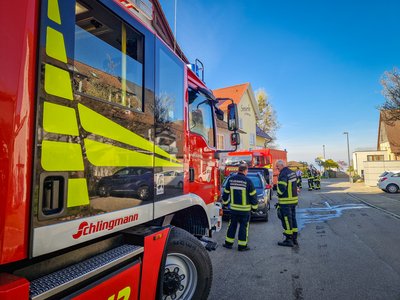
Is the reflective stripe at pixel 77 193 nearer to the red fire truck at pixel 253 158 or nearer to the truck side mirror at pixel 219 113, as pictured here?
the truck side mirror at pixel 219 113

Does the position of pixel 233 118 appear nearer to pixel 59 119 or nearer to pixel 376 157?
pixel 59 119

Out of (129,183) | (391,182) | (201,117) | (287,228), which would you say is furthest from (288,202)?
(391,182)

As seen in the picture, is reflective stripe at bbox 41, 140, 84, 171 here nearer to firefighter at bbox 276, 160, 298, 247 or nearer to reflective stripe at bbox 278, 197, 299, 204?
firefighter at bbox 276, 160, 298, 247

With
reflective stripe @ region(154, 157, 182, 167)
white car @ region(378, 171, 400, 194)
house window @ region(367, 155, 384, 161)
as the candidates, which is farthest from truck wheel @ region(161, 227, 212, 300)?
house window @ region(367, 155, 384, 161)

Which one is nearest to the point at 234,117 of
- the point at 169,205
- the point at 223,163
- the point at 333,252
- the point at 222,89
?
the point at 169,205

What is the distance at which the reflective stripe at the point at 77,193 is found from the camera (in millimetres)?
1686

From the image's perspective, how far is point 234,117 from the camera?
13.9 ft

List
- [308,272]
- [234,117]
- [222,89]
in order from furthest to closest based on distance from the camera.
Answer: [222,89] < [308,272] < [234,117]

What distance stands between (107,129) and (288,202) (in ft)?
17.3

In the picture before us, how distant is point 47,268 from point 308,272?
4092mm

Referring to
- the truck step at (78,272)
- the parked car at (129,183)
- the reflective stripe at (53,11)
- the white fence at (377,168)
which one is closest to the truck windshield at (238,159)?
the white fence at (377,168)

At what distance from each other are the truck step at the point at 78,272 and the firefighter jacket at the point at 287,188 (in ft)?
15.6

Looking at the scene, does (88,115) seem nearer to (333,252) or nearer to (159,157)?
(159,157)

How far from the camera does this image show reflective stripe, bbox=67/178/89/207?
66.4 inches
